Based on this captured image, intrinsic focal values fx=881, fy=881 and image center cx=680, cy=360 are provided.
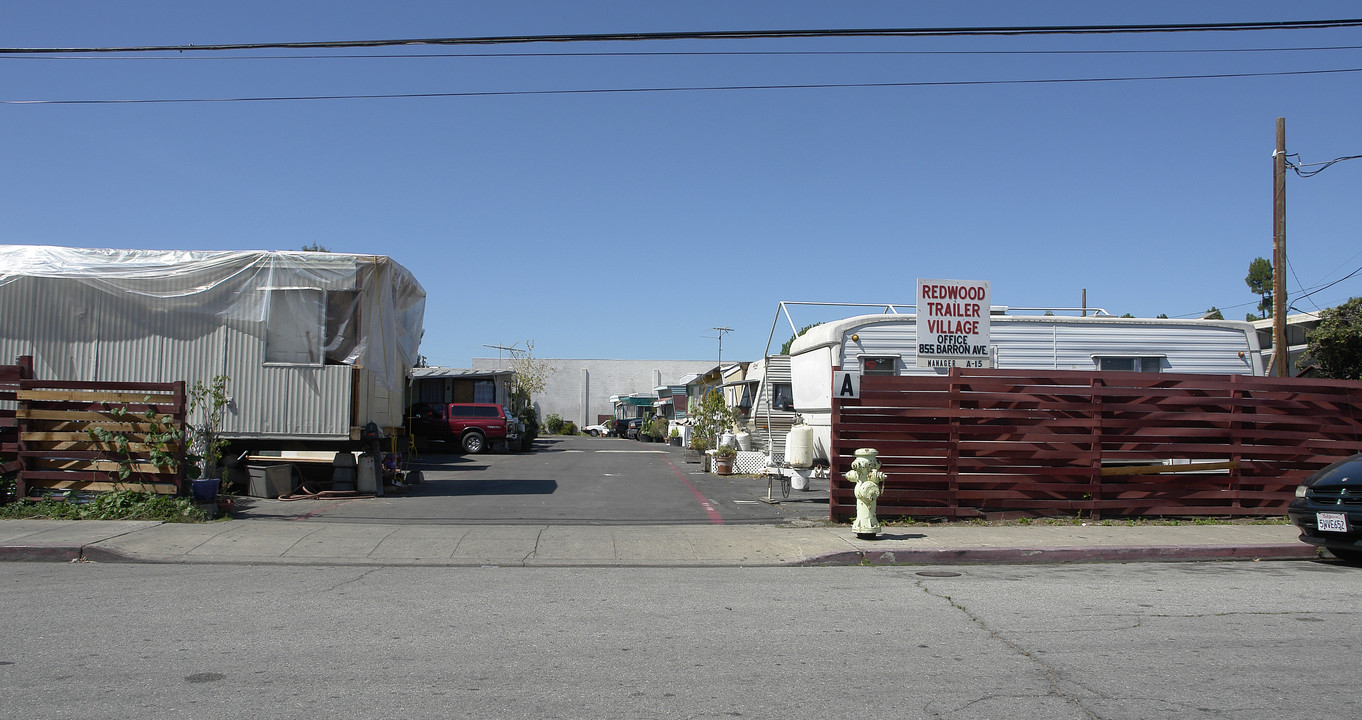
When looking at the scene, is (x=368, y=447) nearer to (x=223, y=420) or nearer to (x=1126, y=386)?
(x=223, y=420)

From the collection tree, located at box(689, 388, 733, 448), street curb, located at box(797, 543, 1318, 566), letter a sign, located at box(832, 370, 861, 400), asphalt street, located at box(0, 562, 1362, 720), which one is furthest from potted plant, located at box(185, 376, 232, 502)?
tree, located at box(689, 388, 733, 448)

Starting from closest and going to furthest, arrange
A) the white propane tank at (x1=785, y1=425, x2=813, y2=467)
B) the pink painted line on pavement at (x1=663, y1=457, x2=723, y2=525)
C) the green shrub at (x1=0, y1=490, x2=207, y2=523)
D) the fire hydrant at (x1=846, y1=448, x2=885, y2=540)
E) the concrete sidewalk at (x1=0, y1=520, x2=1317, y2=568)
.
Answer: the concrete sidewalk at (x1=0, y1=520, x2=1317, y2=568), the fire hydrant at (x1=846, y1=448, x2=885, y2=540), the green shrub at (x1=0, y1=490, x2=207, y2=523), the pink painted line on pavement at (x1=663, y1=457, x2=723, y2=525), the white propane tank at (x1=785, y1=425, x2=813, y2=467)

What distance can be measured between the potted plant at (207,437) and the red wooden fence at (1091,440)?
819 centimetres

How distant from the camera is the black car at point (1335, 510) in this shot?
9070 mm

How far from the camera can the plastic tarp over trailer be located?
14.1 m

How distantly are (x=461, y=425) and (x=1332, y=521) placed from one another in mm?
23585

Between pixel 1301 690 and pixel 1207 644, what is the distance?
1054 millimetres

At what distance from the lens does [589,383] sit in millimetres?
74500

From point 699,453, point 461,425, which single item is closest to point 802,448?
point 699,453

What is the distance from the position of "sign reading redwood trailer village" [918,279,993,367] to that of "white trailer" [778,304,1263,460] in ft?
7.62

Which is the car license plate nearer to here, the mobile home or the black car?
the black car

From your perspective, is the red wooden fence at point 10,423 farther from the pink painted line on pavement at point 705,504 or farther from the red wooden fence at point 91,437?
the pink painted line on pavement at point 705,504

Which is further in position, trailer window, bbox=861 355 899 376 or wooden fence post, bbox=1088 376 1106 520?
trailer window, bbox=861 355 899 376

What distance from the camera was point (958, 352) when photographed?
12.0m
